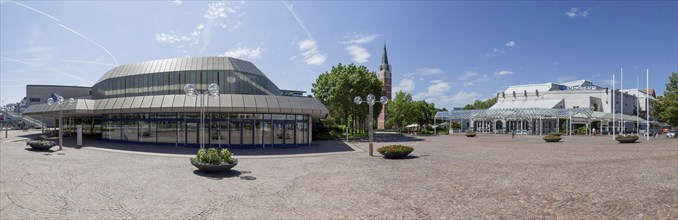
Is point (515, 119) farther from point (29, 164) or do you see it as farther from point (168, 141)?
point (29, 164)

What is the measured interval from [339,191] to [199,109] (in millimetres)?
16724

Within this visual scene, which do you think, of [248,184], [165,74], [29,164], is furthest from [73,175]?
[165,74]

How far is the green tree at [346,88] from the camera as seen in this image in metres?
43.6

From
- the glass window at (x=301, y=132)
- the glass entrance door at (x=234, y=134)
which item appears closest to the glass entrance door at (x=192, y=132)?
the glass entrance door at (x=234, y=134)

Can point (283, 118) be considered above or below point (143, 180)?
above

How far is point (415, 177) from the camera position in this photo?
1383 cm

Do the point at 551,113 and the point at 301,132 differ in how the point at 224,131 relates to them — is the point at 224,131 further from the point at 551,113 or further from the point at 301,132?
the point at 551,113

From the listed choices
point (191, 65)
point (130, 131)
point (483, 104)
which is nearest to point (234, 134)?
point (191, 65)

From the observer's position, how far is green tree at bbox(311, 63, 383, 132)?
4362cm

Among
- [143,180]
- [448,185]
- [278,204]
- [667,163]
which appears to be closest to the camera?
[278,204]

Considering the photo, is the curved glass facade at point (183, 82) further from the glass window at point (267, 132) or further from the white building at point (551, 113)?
the white building at point (551, 113)

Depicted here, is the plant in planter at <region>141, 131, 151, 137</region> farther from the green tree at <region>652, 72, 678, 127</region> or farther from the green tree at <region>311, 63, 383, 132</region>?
the green tree at <region>652, 72, 678, 127</region>

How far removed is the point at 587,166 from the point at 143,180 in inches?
829

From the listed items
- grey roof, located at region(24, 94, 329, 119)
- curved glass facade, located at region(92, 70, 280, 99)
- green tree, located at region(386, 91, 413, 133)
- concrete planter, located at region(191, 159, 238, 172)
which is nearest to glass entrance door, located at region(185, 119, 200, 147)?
grey roof, located at region(24, 94, 329, 119)
